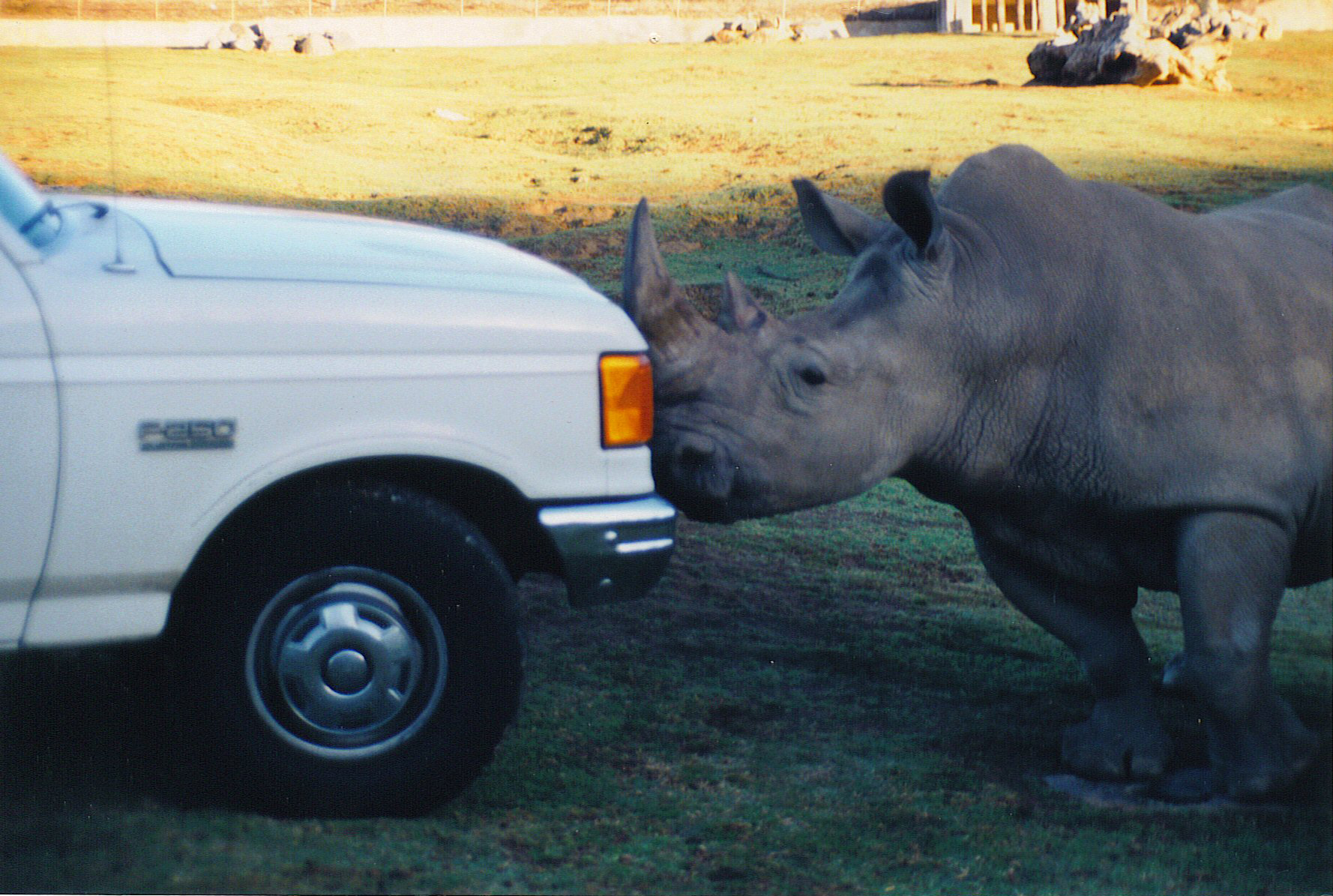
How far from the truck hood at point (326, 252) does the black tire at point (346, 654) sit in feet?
1.54

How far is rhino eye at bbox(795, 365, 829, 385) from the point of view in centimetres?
346

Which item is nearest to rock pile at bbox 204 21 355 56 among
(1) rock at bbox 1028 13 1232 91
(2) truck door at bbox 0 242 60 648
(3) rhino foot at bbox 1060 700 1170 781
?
(1) rock at bbox 1028 13 1232 91

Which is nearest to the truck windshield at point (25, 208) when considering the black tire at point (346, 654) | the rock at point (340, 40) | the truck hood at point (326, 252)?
the truck hood at point (326, 252)

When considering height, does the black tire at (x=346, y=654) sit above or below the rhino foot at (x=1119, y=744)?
above

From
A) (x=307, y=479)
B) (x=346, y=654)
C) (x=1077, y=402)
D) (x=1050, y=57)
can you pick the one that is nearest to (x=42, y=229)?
(x=307, y=479)

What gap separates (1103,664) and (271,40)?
30.3 ft

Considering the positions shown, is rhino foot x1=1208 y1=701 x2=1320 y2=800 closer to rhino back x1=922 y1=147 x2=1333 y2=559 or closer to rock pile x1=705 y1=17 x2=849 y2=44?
rhino back x1=922 y1=147 x2=1333 y2=559

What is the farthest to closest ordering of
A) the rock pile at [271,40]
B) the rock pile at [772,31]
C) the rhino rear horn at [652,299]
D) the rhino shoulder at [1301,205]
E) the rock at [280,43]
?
the rock at [280,43] → the rock pile at [772,31] → the rock pile at [271,40] → the rhino shoulder at [1301,205] → the rhino rear horn at [652,299]

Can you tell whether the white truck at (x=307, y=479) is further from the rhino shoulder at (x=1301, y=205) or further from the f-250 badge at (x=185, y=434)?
the rhino shoulder at (x=1301, y=205)

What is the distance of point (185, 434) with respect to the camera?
8.80ft

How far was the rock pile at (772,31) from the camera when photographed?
10.2 metres

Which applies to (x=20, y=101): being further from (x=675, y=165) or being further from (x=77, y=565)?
(x=675, y=165)

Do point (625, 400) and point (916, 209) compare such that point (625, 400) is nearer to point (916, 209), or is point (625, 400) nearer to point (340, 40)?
point (916, 209)

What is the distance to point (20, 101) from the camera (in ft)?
20.8
